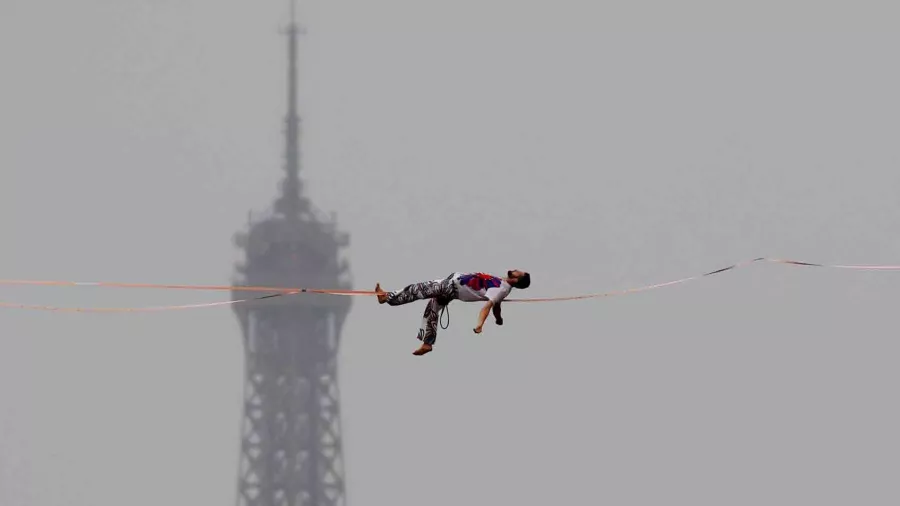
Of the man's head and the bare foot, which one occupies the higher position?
the man's head

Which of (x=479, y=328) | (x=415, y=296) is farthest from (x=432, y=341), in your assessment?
(x=479, y=328)

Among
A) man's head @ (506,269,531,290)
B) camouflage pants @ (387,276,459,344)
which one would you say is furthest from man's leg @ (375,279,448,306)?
man's head @ (506,269,531,290)

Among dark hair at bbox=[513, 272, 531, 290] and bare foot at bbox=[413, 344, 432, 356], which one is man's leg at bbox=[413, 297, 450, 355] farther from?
dark hair at bbox=[513, 272, 531, 290]

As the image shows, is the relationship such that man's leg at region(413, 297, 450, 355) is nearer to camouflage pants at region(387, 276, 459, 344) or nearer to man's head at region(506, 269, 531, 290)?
camouflage pants at region(387, 276, 459, 344)

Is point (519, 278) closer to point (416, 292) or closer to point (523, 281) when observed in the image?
point (523, 281)

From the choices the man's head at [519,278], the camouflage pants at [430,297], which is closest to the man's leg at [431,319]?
the camouflage pants at [430,297]

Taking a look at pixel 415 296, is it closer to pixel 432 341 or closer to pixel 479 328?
pixel 432 341

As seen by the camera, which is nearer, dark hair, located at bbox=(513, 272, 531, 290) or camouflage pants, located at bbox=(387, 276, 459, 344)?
dark hair, located at bbox=(513, 272, 531, 290)

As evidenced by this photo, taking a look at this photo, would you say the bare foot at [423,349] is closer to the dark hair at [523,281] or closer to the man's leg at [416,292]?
the man's leg at [416,292]

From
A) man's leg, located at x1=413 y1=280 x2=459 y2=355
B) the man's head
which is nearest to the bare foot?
man's leg, located at x1=413 y1=280 x2=459 y2=355
